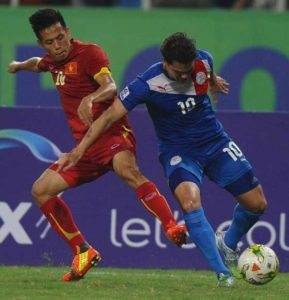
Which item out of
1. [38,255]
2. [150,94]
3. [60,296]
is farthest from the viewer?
[38,255]

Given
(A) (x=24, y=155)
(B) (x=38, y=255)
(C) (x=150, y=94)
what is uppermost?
(C) (x=150, y=94)

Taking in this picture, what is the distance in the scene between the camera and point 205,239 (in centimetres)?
980

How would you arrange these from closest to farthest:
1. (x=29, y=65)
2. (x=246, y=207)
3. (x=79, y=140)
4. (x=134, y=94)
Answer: (x=134, y=94) < (x=246, y=207) < (x=79, y=140) < (x=29, y=65)

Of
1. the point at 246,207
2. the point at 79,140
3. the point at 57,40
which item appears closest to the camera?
the point at 57,40

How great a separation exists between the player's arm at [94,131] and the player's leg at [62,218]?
562mm

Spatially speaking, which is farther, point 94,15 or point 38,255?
point 94,15

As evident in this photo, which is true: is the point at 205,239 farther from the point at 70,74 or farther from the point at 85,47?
the point at 85,47

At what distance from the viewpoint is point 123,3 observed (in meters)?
16.3

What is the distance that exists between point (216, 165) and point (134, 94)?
953mm

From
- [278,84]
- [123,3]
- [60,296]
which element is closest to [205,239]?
[60,296]

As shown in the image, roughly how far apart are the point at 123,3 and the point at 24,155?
14.7 ft

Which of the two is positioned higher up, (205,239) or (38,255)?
(205,239)

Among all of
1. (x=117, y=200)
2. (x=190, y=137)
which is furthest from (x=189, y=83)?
(x=117, y=200)

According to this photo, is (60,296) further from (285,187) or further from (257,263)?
(285,187)
